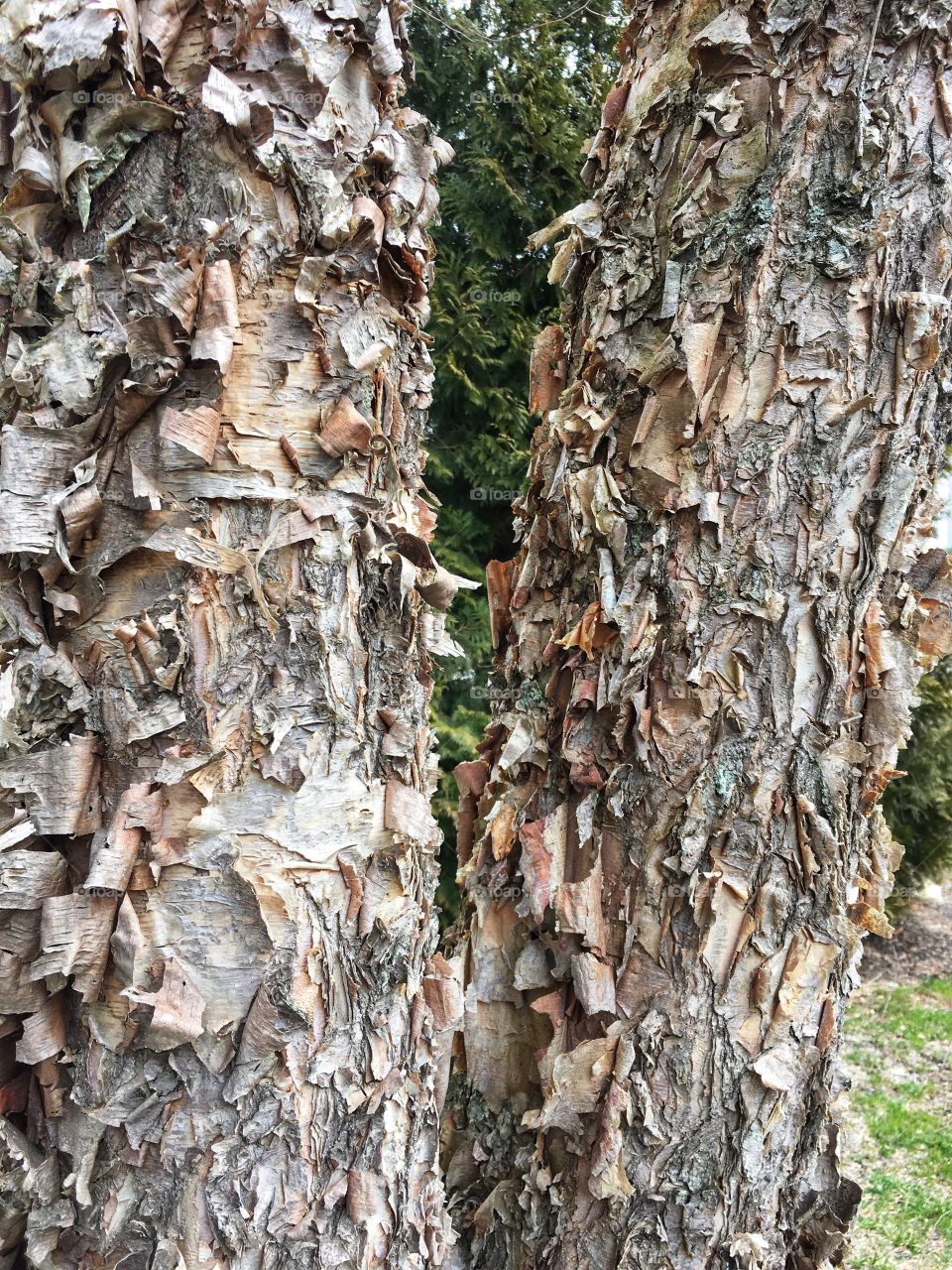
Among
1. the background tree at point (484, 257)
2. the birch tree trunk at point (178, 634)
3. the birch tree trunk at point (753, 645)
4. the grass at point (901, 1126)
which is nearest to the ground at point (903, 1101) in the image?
the grass at point (901, 1126)

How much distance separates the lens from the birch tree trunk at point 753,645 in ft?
3.98

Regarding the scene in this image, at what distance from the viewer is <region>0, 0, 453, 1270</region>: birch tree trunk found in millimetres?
919

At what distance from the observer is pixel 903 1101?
446cm

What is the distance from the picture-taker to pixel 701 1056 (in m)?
1.22

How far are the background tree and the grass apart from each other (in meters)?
2.12

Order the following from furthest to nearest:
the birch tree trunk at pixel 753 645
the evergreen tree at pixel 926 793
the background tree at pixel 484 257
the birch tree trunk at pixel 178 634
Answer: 1. the evergreen tree at pixel 926 793
2. the background tree at pixel 484 257
3. the birch tree trunk at pixel 753 645
4. the birch tree trunk at pixel 178 634

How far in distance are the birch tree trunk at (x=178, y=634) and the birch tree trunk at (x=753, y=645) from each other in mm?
443

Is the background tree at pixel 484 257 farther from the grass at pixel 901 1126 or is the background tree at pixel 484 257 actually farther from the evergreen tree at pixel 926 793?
the evergreen tree at pixel 926 793

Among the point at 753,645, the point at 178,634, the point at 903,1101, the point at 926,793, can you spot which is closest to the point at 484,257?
the point at 753,645

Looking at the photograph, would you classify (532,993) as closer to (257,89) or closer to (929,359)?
(929,359)

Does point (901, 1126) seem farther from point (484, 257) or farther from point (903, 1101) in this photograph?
point (484, 257)

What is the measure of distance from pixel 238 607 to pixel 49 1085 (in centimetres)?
56

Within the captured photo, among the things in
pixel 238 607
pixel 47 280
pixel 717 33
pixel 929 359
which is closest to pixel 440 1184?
pixel 238 607

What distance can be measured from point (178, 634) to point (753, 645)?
768mm
